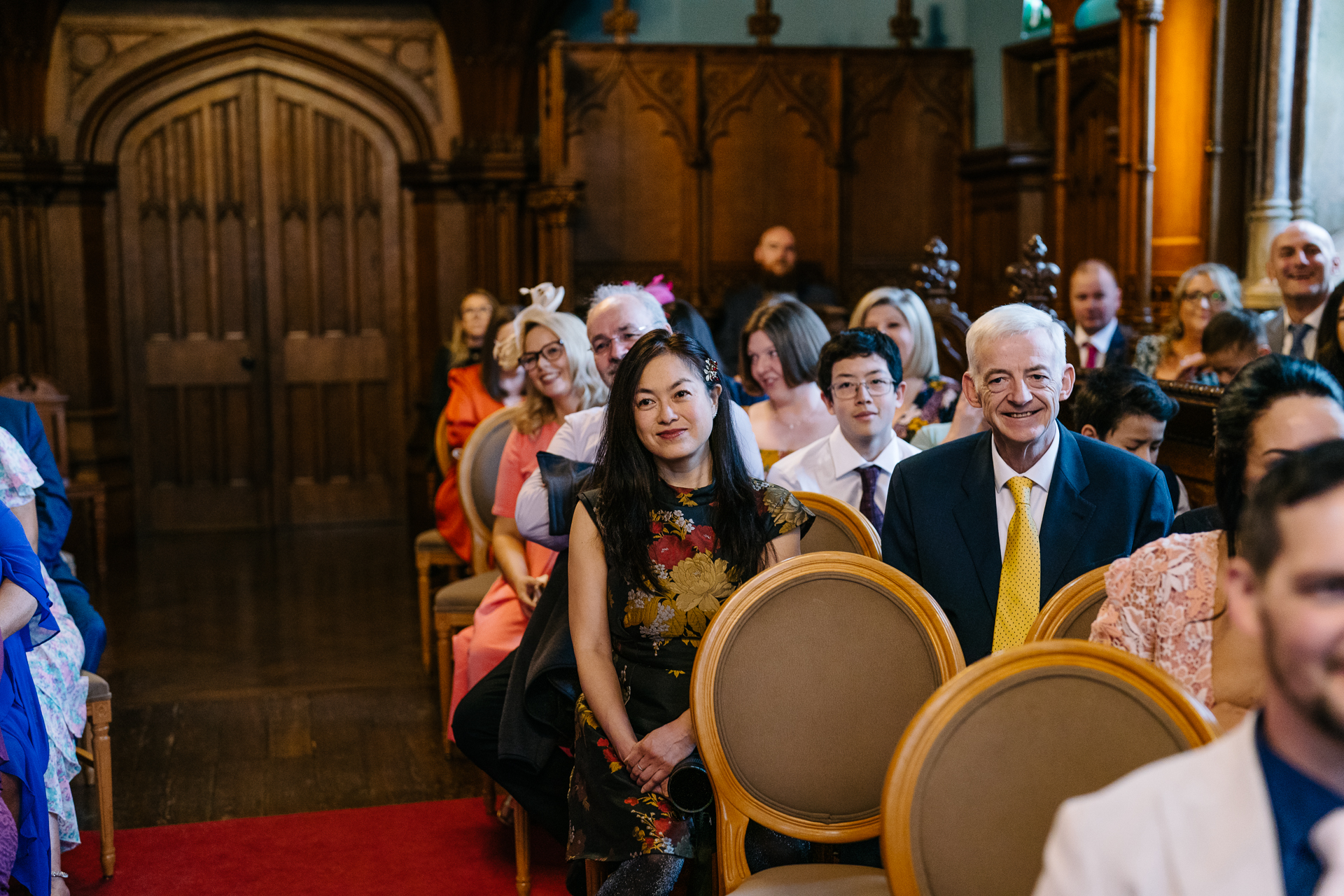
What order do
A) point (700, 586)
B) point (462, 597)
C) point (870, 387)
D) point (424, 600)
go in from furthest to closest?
point (424, 600) → point (462, 597) → point (870, 387) → point (700, 586)

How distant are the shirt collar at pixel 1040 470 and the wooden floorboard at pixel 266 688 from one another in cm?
200

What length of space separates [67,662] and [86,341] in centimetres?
508

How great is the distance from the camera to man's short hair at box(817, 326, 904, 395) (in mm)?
2938

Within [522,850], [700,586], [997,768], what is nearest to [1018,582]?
[700,586]

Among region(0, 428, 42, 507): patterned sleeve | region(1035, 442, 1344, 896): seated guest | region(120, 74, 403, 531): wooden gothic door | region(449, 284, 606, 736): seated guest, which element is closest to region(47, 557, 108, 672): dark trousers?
region(0, 428, 42, 507): patterned sleeve

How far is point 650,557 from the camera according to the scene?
7.50 feet

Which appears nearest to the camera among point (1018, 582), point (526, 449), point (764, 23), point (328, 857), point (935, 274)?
point (1018, 582)

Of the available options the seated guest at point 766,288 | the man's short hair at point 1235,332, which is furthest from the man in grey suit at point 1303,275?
the seated guest at point 766,288

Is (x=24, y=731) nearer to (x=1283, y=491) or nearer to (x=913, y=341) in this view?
(x=1283, y=491)

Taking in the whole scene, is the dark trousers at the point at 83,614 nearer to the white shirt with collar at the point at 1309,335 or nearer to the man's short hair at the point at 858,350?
the man's short hair at the point at 858,350

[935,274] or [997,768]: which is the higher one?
[935,274]

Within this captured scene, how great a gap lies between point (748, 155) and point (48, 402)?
12.9ft

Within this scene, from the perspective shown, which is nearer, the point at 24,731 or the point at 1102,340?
the point at 24,731

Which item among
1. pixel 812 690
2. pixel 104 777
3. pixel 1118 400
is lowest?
pixel 104 777
